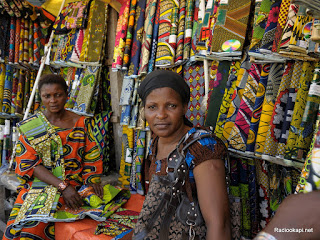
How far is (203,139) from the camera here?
61.1 inches

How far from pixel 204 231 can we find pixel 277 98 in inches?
35.3

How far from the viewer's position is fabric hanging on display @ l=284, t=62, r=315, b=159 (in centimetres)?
163

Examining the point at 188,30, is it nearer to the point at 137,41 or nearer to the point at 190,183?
the point at 137,41

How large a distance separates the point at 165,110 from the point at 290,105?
0.73 meters

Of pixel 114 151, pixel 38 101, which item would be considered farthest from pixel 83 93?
pixel 38 101

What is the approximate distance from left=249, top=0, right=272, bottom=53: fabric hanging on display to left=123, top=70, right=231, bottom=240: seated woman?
1.71 ft

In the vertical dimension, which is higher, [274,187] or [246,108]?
[246,108]

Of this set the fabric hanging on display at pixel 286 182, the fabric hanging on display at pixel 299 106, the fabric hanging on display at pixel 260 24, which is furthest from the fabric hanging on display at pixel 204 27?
the fabric hanging on display at pixel 286 182

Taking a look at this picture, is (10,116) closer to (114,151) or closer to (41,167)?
(114,151)

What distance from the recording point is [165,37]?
2.56m

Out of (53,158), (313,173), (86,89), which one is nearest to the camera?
(313,173)

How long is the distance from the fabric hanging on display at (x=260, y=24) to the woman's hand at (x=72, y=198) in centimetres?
185

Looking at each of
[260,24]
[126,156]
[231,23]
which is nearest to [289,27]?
[260,24]

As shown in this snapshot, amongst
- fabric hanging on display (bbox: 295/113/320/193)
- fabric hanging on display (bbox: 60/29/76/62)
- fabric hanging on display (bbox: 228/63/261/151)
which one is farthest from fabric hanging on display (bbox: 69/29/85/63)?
fabric hanging on display (bbox: 295/113/320/193)
